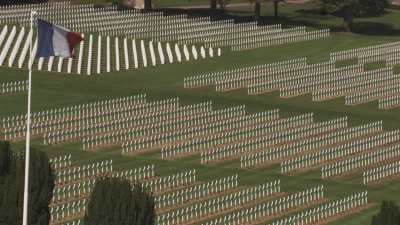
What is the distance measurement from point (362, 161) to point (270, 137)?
599 cm

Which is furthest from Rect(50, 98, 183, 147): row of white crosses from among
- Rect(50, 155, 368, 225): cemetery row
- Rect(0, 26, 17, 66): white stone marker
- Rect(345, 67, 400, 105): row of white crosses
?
Rect(0, 26, 17, 66): white stone marker

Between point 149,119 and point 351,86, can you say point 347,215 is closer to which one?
point 149,119

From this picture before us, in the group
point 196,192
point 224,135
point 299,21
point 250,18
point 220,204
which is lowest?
point 299,21

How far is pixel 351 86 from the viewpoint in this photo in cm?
9288

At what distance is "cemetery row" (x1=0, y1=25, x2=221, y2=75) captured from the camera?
94125 mm

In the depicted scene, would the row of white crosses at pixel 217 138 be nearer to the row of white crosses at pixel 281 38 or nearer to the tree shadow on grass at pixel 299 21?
the row of white crosses at pixel 281 38

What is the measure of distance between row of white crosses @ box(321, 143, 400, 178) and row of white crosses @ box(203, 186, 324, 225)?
406cm

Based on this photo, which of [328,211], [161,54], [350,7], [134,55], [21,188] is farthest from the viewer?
[350,7]

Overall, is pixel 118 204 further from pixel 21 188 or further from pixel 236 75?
Answer: pixel 236 75

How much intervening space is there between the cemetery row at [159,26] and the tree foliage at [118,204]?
203ft

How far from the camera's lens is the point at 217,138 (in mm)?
72938

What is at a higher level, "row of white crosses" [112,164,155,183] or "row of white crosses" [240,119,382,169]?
"row of white crosses" [112,164,155,183]

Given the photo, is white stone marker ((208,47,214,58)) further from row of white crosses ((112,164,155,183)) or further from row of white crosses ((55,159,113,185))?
row of white crosses ((112,164,155,183))

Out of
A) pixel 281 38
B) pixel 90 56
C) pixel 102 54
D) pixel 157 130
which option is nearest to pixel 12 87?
pixel 157 130
